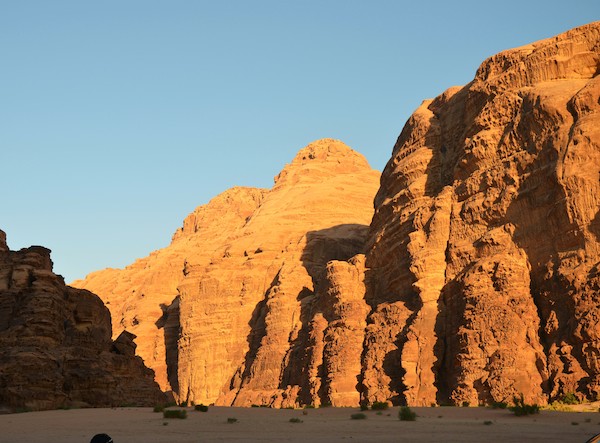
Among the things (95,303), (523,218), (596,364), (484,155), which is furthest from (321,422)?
(484,155)

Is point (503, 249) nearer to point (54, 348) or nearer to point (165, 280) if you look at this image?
point (54, 348)

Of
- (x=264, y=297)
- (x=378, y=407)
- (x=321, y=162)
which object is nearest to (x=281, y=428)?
(x=378, y=407)

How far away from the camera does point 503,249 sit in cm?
4531

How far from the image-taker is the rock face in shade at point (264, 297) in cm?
6234

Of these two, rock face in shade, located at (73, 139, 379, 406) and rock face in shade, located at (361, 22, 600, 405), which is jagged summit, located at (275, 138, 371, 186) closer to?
rock face in shade, located at (73, 139, 379, 406)

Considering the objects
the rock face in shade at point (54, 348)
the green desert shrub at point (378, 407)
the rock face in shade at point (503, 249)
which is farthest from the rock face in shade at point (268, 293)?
the green desert shrub at point (378, 407)

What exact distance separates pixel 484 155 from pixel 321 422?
28614 millimetres

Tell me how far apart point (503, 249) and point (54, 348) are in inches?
864

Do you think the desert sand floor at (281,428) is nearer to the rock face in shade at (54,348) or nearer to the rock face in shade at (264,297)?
the rock face in shade at (54,348)

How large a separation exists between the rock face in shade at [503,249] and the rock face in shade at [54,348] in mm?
13980

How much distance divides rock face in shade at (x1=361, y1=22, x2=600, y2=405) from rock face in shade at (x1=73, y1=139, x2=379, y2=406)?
17.5ft

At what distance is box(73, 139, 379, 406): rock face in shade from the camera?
205 ft

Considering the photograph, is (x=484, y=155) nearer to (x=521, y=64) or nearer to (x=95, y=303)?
(x=521, y=64)

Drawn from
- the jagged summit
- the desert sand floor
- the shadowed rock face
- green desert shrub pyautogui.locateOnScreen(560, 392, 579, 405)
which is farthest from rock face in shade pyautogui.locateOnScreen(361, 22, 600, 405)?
the jagged summit
